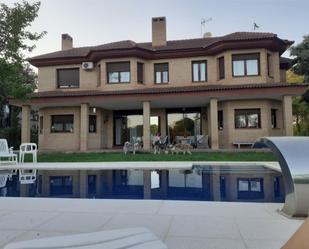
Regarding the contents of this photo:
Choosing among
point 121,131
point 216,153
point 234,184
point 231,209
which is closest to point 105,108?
point 121,131

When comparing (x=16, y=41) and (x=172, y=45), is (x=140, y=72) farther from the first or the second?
(x=16, y=41)

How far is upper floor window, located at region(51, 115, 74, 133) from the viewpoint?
24016 millimetres

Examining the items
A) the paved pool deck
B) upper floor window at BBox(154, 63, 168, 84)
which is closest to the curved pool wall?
the paved pool deck

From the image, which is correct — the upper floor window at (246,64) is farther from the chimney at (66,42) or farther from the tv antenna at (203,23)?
the chimney at (66,42)

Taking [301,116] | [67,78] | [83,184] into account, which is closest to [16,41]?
[83,184]

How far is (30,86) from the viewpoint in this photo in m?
16.8

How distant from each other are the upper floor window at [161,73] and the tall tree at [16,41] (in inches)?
375

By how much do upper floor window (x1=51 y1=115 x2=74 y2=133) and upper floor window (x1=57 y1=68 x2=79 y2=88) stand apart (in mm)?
2645

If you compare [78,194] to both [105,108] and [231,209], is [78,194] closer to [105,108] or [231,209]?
[231,209]

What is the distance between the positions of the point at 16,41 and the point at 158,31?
1359 cm

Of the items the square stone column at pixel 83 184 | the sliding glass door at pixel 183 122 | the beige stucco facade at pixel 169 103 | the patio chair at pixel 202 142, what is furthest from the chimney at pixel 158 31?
the square stone column at pixel 83 184

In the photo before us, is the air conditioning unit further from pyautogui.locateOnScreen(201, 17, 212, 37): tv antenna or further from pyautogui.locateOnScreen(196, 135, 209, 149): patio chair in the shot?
pyautogui.locateOnScreen(201, 17, 212, 37): tv antenna

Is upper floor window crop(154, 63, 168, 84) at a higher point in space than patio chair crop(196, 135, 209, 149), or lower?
higher

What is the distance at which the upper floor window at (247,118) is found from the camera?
21391 millimetres
